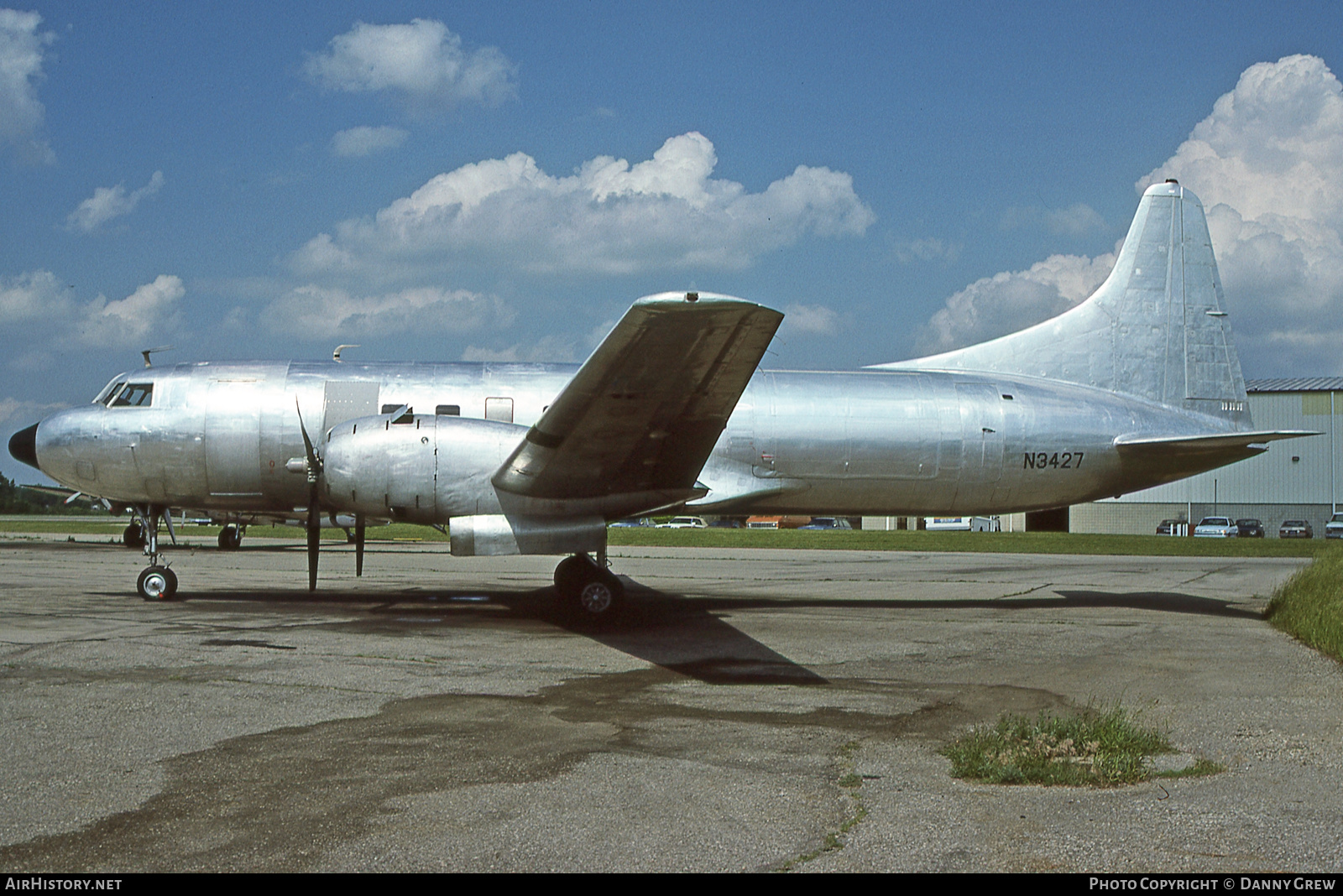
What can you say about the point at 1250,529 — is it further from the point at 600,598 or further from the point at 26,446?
the point at 26,446

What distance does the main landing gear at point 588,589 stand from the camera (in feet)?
42.5

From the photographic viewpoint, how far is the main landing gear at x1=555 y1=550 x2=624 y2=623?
42.5 ft

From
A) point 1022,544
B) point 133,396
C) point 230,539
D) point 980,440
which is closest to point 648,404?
point 980,440

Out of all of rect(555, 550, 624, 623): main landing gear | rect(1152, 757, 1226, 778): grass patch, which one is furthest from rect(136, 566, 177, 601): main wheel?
rect(1152, 757, 1226, 778): grass patch

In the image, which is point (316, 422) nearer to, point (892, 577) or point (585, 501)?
point (585, 501)

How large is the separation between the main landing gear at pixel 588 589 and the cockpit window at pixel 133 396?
21.9 ft

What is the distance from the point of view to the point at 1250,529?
57750mm

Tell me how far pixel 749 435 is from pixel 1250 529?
54.1 m

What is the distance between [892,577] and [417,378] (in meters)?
12.7

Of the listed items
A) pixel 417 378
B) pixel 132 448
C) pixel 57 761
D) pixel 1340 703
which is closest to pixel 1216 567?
pixel 1340 703

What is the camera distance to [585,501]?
41.3ft

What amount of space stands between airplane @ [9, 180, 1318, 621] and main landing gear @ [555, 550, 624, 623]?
40 mm

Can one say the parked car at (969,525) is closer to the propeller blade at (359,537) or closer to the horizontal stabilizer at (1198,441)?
the horizontal stabilizer at (1198,441)

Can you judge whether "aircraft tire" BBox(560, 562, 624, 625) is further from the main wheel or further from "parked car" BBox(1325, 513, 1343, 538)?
"parked car" BBox(1325, 513, 1343, 538)
